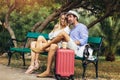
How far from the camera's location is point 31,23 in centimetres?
2494

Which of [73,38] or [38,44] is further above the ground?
[73,38]

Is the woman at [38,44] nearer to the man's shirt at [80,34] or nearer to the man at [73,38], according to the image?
the man at [73,38]

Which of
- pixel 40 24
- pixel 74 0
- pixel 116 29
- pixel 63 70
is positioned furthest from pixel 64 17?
pixel 116 29

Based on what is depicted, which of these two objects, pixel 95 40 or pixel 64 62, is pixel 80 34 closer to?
pixel 95 40

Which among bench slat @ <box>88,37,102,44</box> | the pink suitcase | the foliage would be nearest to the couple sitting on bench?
the pink suitcase

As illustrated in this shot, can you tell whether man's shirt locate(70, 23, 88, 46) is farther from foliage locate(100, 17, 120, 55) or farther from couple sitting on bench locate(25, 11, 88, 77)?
foliage locate(100, 17, 120, 55)

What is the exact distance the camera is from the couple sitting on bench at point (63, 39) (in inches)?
463

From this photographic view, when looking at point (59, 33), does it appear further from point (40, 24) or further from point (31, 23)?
point (31, 23)

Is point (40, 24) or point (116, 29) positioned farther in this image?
point (116, 29)

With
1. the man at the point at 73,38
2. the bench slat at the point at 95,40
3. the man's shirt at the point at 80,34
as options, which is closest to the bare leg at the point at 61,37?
the man at the point at 73,38

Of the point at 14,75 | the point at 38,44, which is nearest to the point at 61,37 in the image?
the point at 38,44

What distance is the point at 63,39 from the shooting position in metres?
11.9

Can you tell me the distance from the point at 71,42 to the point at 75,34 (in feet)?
1.76

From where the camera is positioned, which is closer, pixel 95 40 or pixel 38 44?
pixel 38 44
